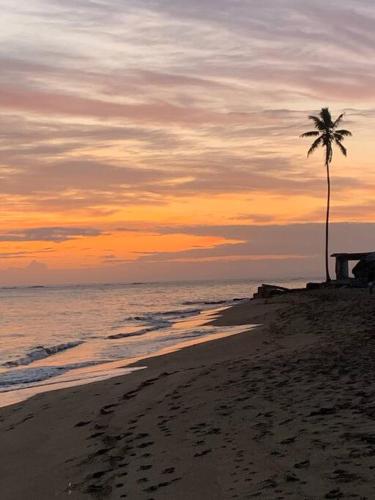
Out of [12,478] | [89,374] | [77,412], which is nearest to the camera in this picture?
[12,478]

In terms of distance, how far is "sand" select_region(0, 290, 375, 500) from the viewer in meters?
5.50

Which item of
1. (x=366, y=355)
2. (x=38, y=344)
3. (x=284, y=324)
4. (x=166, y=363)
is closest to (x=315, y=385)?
(x=366, y=355)

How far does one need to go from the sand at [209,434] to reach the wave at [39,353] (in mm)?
8723

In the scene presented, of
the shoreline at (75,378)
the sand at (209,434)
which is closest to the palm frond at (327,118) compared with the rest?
the shoreline at (75,378)

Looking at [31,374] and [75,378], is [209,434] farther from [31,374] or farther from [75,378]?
[31,374]

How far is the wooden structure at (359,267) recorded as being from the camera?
49981mm

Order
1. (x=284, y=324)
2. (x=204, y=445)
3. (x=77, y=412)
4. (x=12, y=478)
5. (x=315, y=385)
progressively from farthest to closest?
1. (x=284, y=324)
2. (x=77, y=412)
3. (x=315, y=385)
4. (x=12, y=478)
5. (x=204, y=445)

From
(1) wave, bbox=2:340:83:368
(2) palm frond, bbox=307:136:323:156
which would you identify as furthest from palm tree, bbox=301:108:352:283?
(1) wave, bbox=2:340:83:368

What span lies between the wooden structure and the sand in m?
38.2

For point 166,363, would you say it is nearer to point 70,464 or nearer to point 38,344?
point 70,464

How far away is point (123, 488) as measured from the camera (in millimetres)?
5996

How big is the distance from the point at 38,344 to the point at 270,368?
63.1 feet

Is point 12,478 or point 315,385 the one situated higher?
point 315,385

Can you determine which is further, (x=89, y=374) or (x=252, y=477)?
(x=89, y=374)
